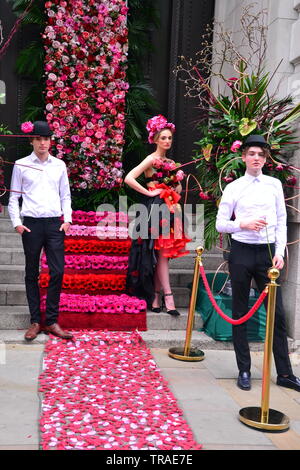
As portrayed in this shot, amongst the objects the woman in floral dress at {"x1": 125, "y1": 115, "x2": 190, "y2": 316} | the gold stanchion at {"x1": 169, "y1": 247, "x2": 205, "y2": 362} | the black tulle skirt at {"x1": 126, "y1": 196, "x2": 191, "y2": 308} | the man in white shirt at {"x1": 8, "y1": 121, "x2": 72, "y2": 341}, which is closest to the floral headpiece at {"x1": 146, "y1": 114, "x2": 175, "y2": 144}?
the woman in floral dress at {"x1": 125, "y1": 115, "x2": 190, "y2": 316}

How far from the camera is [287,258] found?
6273mm

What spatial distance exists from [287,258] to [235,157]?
1.18m

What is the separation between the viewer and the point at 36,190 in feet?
19.5

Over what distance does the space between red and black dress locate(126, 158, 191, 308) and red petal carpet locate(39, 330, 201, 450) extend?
2.38ft

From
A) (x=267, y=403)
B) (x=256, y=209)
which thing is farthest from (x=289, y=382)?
(x=256, y=209)

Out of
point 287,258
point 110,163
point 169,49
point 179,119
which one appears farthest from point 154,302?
point 169,49

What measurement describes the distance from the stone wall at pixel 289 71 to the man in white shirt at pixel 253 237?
1.31m

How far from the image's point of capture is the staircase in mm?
6348

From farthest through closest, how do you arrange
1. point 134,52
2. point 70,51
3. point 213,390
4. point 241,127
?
point 134,52 → point 70,51 → point 241,127 → point 213,390

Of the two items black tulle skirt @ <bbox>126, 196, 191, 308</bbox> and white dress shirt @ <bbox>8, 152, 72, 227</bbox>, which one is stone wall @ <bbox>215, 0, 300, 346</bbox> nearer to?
black tulle skirt @ <bbox>126, 196, 191, 308</bbox>

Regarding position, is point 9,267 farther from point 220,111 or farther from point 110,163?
point 220,111

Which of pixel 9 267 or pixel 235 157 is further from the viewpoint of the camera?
pixel 9 267

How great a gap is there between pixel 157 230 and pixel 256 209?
5.74ft

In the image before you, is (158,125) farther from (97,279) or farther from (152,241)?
(97,279)
